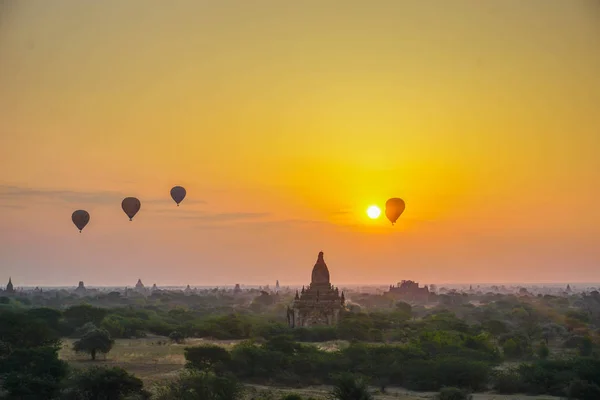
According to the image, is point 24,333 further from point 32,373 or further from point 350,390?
point 350,390

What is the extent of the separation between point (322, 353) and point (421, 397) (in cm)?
1134

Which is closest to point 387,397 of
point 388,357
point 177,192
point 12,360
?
point 388,357

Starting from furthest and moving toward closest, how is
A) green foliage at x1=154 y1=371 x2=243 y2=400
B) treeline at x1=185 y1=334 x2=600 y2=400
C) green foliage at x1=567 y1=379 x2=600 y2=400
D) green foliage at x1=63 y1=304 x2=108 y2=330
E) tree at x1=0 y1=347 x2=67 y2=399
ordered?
1. green foliage at x1=63 y1=304 x2=108 y2=330
2. treeline at x1=185 y1=334 x2=600 y2=400
3. green foliage at x1=567 y1=379 x2=600 y2=400
4. green foliage at x1=154 y1=371 x2=243 y2=400
5. tree at x1=0 y1=347 x2=67 y2=399

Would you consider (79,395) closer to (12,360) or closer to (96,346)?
(12,360)

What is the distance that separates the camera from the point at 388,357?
55.2 m

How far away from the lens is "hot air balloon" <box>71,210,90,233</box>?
3483 inches

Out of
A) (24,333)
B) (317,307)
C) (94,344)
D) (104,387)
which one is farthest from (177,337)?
(104,387)

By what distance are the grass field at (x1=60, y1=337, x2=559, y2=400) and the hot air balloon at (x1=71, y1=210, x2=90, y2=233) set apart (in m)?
16.0

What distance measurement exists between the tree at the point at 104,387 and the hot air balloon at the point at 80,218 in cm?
4807

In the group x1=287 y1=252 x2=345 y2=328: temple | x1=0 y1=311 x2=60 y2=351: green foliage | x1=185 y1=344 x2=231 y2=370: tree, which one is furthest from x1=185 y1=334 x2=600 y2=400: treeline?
x1=287 y1=252 x2=345 y2=328: temple

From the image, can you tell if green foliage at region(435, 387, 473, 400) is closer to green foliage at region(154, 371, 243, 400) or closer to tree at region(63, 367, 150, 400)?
green foliage at region(154, 371, 243, 400)

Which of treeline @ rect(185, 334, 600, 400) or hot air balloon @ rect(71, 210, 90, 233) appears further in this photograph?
hot air balloon @ rect(71, 210, 90, 233)

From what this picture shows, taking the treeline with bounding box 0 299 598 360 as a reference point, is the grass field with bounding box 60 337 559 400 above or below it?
below

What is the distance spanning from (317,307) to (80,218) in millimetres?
27573
